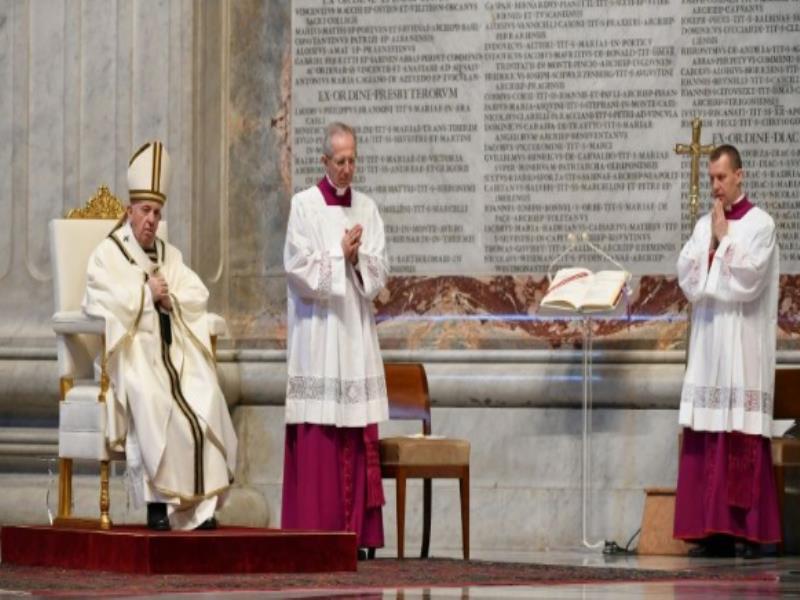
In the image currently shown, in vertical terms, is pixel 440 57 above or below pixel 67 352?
above

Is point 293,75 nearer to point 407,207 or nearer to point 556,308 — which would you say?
point 407,207

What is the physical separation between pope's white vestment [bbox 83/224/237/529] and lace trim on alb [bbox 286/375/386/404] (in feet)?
2.75

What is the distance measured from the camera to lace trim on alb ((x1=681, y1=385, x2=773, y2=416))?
11.2 metres

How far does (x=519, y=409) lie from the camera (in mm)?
12320

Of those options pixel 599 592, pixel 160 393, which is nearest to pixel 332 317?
pixel 160 393

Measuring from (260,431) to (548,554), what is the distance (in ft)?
6.50

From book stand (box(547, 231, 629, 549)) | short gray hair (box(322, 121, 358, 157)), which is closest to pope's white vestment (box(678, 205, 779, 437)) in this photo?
book stand (box(547, 231, 629, 549))

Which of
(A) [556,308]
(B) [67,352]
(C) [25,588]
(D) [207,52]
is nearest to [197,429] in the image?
(B) [67,352]

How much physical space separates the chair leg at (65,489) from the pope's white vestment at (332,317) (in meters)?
1.24

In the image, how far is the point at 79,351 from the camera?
33.9 feet

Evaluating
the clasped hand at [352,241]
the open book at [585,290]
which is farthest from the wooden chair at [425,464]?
the open book at [585,290]

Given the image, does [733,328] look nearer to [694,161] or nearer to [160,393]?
[694,161]

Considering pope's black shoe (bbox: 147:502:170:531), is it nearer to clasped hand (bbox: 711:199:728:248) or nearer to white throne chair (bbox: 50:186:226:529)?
white throne chair (bbox: 50:186:226:529)

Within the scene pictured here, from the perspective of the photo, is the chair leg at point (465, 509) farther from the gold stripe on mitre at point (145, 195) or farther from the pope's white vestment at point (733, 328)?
the gold stripe on mitre at point (145, 195)
